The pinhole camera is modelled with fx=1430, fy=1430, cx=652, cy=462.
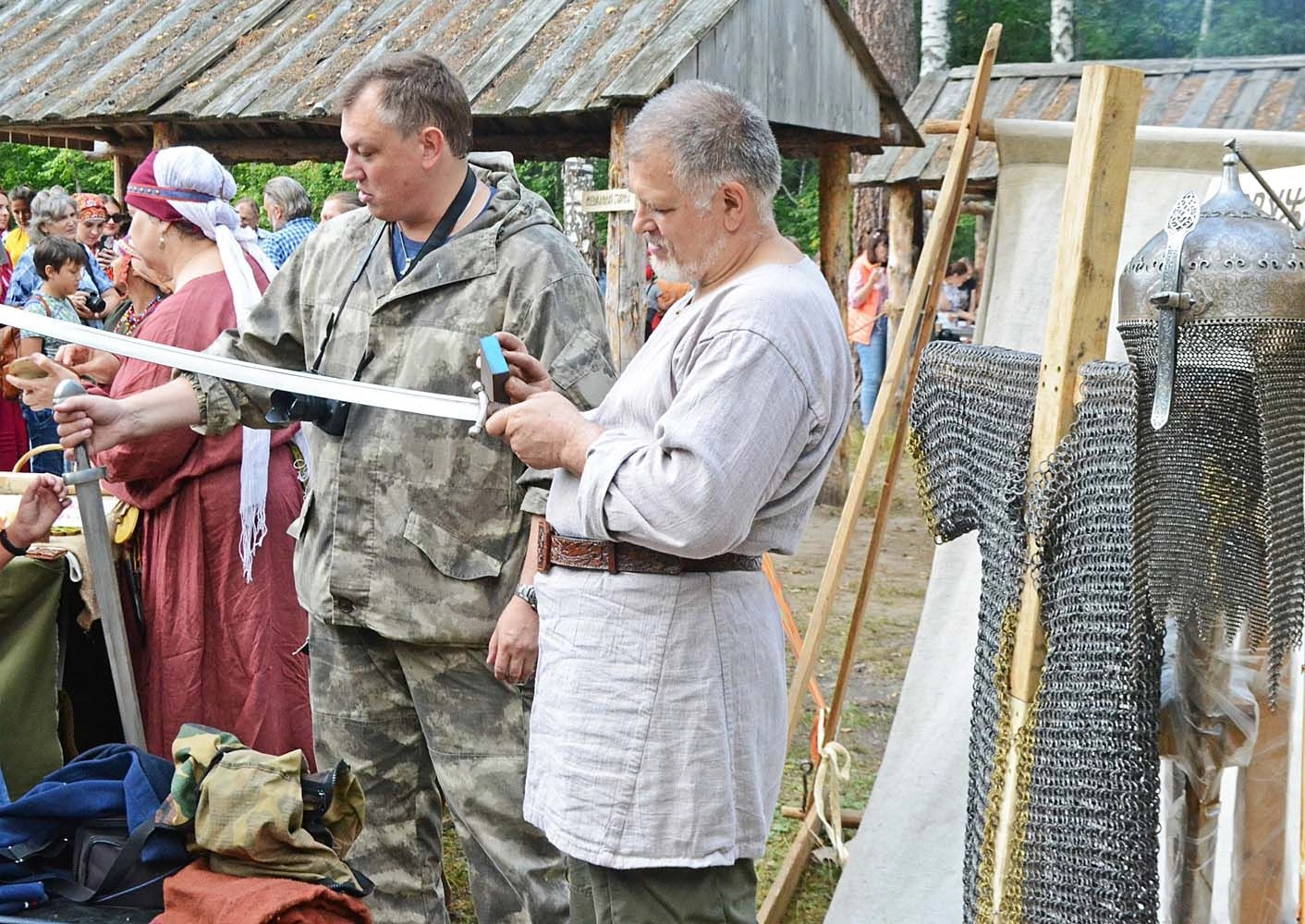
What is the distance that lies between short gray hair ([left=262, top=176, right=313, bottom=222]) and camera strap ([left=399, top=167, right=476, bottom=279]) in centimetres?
527

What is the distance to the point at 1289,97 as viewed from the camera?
9102 millimetres

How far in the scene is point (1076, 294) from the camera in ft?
6.84

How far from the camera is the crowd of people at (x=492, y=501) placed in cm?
216

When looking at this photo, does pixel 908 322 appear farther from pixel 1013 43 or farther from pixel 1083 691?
pixel 1013 43

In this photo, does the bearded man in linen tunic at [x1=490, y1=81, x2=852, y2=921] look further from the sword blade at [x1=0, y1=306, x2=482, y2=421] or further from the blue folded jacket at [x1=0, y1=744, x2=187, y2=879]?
the blue folded jacket at [x1=0, y1=744, x2=187, y2=879]

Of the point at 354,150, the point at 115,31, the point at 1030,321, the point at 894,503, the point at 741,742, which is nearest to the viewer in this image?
the point at 741,742

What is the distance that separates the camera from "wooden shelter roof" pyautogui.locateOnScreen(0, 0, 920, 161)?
23.4 feet

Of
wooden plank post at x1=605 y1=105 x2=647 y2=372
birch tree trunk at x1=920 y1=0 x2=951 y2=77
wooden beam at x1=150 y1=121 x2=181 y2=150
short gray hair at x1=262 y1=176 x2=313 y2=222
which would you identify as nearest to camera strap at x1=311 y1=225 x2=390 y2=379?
wooden plank post at x1=605 y1=105 x2=647 y2=372

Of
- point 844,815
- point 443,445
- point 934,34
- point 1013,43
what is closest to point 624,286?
point 844,815

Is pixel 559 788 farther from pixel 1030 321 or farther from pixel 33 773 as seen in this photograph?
pixel 1030 321

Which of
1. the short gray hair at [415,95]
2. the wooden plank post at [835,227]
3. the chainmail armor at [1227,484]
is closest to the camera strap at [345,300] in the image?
the short gray hair at [415,95]

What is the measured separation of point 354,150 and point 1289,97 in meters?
7.96

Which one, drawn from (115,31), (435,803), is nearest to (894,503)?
(115,31)

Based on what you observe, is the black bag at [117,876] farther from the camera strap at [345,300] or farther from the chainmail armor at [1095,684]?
the chainmail armor at [1095,684]
